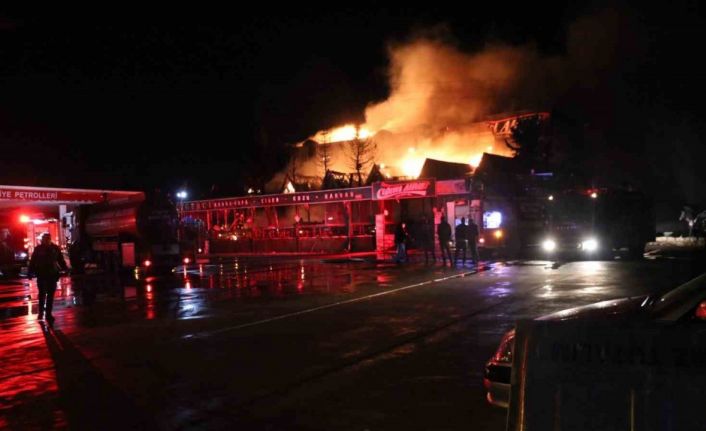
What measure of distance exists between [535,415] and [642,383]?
378 millimetres

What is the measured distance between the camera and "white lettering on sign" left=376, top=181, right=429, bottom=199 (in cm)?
2745

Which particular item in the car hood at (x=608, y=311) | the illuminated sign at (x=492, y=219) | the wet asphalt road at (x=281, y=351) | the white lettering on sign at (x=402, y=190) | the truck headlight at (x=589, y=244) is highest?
the white lettering on sign at (x=402, y=190)

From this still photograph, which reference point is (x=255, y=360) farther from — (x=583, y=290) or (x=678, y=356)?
(x=583, y=290)

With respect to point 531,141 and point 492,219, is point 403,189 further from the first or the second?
point 531,141

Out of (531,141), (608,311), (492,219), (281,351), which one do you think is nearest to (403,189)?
(492,219)

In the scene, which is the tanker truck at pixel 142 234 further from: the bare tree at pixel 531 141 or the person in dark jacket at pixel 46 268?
the bare tree at pixel 531 141

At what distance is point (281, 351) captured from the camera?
7867 millimetres

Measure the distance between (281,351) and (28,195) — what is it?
2054 cm

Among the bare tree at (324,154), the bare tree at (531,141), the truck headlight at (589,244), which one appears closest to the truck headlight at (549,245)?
the truck headlight at (589,244)

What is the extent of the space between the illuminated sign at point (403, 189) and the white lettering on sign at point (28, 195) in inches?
544

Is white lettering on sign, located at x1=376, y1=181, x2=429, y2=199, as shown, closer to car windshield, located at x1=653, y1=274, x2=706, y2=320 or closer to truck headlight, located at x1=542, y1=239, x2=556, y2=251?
truck headlight, located at x1=542, y1=239, x2=556, y2=251

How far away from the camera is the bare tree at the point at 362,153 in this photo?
162 feet

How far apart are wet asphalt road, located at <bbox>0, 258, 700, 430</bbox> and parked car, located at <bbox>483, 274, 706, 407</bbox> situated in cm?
112

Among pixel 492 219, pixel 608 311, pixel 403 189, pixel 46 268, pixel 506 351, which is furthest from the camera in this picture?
pixel 403 189
